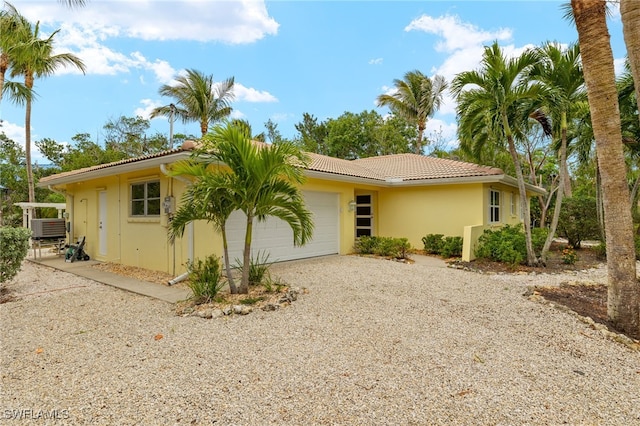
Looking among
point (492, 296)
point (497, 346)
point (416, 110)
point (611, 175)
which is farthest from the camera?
point (416, 110)

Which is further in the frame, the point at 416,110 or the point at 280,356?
the point at 416,110

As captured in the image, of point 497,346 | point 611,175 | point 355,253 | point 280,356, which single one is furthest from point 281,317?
point 355,253

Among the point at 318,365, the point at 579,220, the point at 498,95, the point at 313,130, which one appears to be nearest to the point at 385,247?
the point at 498,95

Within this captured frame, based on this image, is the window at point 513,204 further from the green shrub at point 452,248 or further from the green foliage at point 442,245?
the green shrub at point 452,248

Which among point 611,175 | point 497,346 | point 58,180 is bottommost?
point 497,346

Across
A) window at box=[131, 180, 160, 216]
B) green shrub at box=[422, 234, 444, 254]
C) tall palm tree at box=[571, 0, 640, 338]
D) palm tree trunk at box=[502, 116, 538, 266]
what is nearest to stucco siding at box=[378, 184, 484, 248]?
green shrub at box=[422, 234, 444, 254]

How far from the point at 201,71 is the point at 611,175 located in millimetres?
22317

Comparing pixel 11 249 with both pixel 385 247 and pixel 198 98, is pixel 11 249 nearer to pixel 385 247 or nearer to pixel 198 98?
pixel 385 247

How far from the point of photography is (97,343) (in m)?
4.18

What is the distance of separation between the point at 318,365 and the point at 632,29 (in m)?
6.11

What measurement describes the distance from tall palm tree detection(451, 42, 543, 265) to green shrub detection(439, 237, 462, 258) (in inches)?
87.1

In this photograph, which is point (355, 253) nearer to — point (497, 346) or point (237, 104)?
point (497, 346)

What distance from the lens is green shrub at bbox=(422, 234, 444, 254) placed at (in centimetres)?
1216

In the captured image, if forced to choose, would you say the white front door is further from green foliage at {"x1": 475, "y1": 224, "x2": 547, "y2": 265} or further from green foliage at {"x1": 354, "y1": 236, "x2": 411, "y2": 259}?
green foliage at {"x1": 475, "y1": 224, "x2": 547, "y2": 265}
